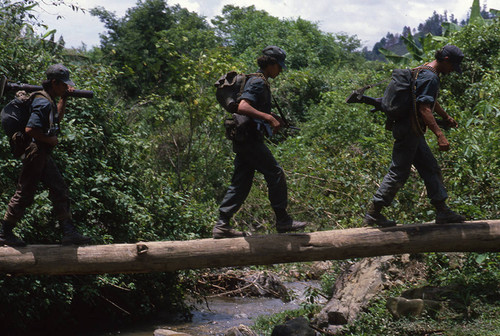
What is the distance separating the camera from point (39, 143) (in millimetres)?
5715

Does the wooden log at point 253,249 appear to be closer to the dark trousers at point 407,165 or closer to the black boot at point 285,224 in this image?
the black boot at point 285,224

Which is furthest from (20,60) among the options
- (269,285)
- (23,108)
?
(269,285)

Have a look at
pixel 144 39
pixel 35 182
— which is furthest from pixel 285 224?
pixel 144 39

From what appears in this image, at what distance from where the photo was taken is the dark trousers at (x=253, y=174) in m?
5.75

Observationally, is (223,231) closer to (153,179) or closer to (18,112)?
(18,112)

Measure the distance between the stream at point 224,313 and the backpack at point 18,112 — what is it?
14.5ft

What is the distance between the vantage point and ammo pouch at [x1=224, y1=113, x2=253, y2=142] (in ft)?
18.2

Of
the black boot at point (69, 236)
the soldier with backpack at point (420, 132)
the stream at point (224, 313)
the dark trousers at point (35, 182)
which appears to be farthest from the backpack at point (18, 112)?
the stream at point (224, 313)

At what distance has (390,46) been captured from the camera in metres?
154

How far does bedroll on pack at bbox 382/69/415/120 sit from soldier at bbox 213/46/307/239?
109 centimetres

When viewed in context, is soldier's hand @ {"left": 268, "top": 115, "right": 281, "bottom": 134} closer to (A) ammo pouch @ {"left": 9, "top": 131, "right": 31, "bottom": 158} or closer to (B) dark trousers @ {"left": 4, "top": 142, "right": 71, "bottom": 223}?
(B) dark trousers @ {"left": 4, "top": 142, "right": 71, "bottom": 223}

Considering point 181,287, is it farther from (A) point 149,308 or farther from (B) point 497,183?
(B) point 497,183

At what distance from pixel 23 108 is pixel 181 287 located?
15.2 ft

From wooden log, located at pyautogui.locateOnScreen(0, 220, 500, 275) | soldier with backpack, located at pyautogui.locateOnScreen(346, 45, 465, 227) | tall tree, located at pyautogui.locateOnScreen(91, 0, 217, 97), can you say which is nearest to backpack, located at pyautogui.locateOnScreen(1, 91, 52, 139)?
Result: wooden log, located at pyautogui.locateOnScreen(0, 220, 500, 275)
